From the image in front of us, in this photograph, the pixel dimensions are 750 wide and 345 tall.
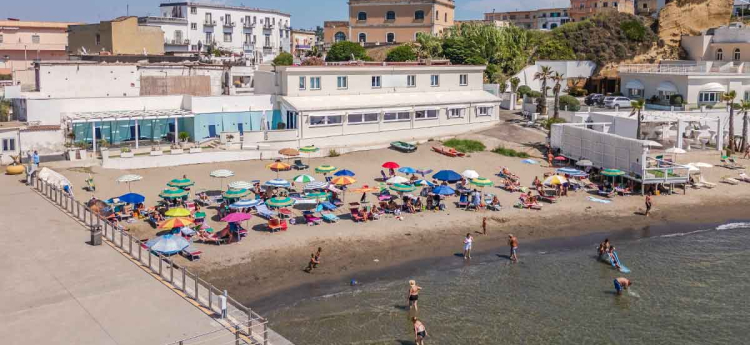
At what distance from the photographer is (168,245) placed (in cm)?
2498

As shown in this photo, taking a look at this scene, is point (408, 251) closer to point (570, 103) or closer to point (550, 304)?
A: point (550, 304)

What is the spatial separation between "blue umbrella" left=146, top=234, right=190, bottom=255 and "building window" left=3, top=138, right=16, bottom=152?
1824cm

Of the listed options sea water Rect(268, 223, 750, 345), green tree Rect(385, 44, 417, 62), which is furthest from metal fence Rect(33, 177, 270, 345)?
green tree Rect(385, 44, 417, 62)

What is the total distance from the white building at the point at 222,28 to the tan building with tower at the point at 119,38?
8956mm

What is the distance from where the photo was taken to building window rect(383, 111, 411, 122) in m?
50.0

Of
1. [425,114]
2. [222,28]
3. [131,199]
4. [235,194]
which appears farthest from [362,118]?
[222,28]

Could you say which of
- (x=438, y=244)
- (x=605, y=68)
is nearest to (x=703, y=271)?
(x=438, y=244)

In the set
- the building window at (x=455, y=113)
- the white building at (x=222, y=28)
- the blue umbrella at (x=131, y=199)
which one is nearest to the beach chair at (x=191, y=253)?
the blue umbrella at (x=131, y=199)

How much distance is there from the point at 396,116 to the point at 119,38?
28.5 metres

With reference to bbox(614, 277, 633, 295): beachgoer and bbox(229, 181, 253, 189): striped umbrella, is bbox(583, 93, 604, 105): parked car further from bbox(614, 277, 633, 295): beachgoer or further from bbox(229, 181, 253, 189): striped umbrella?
bbox(614, 277, 633, 295): beachgoer

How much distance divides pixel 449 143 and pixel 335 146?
26.1 ft

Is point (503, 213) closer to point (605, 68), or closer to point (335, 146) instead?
point (335, 146)

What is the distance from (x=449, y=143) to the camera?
49.0 meters

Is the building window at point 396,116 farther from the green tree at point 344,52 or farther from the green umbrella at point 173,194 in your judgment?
the green tree at point 344,52
